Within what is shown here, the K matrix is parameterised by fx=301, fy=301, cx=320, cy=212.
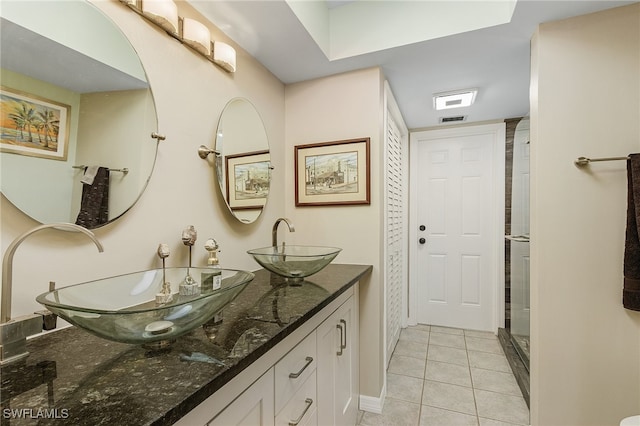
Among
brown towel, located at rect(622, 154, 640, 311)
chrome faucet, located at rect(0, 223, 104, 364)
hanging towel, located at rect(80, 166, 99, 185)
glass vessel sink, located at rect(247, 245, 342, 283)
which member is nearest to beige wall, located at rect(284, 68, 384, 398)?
glass vessel sink, located at rect(247, 245, 342, 283)

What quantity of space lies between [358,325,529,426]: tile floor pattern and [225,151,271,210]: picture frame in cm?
153

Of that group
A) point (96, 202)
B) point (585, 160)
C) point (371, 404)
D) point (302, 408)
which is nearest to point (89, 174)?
point (96, 202)

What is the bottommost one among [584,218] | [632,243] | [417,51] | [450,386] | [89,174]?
[450,386]

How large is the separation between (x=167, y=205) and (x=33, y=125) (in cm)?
51

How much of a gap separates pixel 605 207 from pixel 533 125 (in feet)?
1.76

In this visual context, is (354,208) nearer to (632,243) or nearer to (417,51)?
(417,51)

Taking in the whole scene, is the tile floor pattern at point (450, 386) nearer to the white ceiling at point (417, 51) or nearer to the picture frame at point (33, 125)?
the picture frame at point (33, 125)

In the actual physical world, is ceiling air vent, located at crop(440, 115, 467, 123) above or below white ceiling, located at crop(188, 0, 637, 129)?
above

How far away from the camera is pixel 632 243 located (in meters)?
1.38

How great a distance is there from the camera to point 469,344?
9.54 feet

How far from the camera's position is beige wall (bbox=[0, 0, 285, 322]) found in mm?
887

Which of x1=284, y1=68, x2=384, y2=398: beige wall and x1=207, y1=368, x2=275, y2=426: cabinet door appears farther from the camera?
x1=284, y1=68, x2=384, y2=398: beige wall

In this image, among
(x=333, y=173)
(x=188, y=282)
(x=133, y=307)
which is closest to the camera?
(x=133, y=307)

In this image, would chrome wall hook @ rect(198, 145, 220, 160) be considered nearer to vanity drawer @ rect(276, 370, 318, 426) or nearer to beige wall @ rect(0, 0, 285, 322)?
beige wall @ rect(0, 0, 285, 322)
